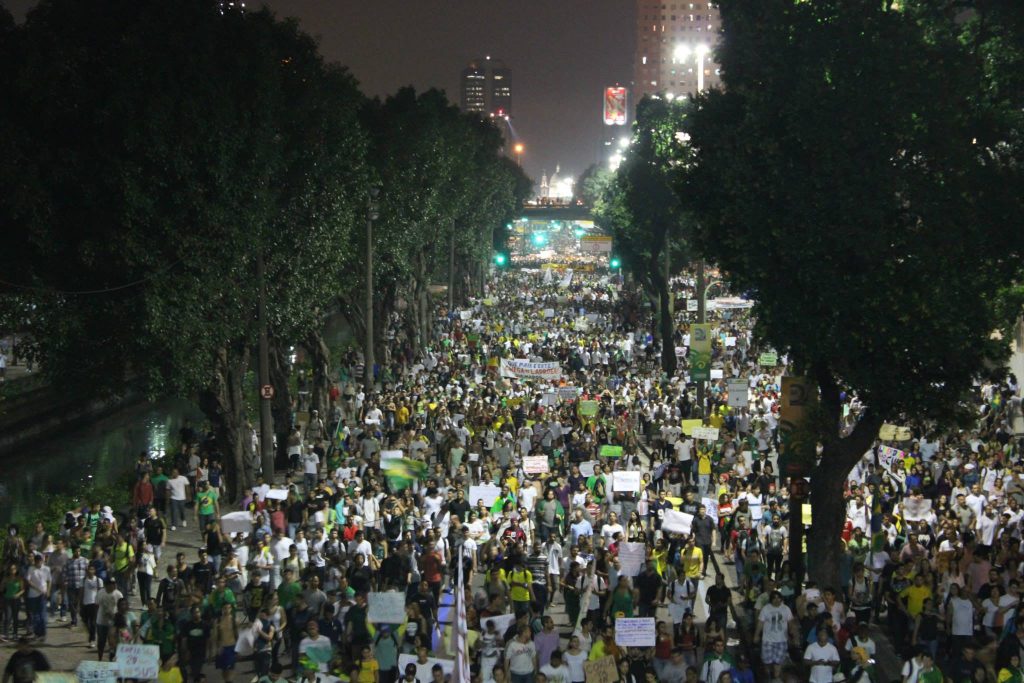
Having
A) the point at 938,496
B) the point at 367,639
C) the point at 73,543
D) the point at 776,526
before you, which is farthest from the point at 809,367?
the point at 73,543

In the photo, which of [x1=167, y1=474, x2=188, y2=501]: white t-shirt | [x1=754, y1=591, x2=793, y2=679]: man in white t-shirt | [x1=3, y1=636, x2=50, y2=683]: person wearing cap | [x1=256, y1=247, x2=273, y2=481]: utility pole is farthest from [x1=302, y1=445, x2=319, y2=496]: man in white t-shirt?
[x1=754, y1=591, x2=793, y2=679]: man in white t-shirt

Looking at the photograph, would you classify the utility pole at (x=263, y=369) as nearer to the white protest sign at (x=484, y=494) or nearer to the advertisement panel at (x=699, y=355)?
the white protest sign at (x=484, y=494)

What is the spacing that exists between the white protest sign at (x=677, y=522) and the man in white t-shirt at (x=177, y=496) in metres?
9.47

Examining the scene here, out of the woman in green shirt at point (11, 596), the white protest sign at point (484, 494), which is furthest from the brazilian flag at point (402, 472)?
the woman in green shirt at point (11, 596)

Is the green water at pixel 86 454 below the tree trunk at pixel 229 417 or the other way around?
below

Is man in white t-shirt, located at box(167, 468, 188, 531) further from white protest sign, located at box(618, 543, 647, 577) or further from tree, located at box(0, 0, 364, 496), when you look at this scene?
white protest sign, located at box(618, 543, 647, 577)

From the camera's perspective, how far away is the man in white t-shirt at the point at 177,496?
2356cm

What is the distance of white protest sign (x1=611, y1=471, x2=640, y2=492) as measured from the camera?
21.7m

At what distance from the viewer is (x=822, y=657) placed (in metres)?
13.2

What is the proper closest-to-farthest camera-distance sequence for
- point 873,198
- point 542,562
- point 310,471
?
point 873,198 < point 542,562 < point 310,471

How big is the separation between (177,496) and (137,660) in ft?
35.2

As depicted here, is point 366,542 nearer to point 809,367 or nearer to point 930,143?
point 809,367

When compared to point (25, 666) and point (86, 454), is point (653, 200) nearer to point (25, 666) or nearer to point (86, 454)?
point (86, 454)

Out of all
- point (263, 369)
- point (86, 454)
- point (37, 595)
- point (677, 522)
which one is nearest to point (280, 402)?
point (263, 369)
